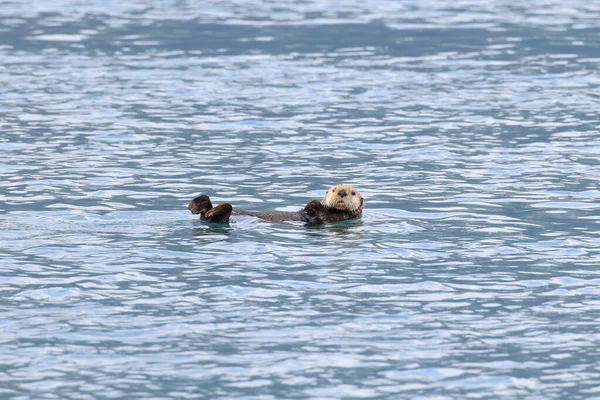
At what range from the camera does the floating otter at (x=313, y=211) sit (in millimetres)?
9938

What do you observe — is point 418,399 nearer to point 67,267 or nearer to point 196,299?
point 196,299

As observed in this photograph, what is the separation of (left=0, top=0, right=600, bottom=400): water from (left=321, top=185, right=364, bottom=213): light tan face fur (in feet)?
0.67

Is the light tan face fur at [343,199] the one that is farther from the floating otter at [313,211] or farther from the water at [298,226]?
the water at [298,226]

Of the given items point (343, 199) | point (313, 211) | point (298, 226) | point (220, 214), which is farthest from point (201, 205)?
point (343, 199)

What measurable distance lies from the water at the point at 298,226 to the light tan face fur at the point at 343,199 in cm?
20

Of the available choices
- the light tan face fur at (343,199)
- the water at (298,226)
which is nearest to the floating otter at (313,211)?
the light tan face fur at (343,199)

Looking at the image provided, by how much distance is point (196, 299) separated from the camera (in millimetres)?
7930

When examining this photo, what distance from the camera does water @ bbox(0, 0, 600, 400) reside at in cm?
678

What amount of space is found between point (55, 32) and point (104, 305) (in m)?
17.3

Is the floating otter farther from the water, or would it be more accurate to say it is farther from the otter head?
the water

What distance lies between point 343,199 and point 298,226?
19.1 inches

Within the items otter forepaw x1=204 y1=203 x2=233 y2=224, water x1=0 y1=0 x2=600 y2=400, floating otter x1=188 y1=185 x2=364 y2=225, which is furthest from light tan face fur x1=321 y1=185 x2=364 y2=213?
otter forepaw x1=204 y1=203 x2=233 y2=224

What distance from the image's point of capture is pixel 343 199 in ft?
33.9

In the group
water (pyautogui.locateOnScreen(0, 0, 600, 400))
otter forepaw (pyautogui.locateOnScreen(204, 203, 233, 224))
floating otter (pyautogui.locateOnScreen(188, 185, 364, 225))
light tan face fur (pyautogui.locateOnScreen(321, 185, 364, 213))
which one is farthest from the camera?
light tan face fur (pyautogui.locateOnScreen(321, 185, 364, 213))
